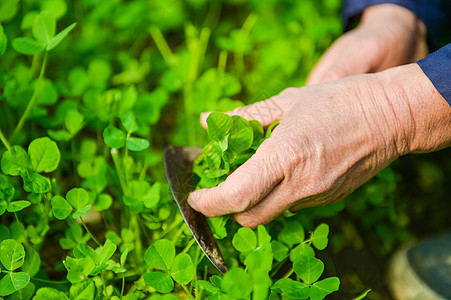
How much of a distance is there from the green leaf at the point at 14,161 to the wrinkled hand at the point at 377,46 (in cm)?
92

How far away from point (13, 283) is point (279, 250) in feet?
2.13

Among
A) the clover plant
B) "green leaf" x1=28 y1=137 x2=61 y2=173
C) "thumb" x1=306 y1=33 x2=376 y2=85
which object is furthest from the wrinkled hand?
"green leaf" x1=28 y1=137 x2=61 y2=173

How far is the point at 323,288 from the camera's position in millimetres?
943

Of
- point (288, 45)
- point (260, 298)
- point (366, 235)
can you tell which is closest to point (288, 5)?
point (288, 45)

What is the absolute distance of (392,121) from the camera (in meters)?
1.02

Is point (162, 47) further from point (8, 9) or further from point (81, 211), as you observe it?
point (81, 211)

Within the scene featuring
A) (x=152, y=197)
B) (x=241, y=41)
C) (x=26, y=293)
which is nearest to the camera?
(x=26, y=293)

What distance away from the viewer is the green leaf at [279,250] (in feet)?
3.53

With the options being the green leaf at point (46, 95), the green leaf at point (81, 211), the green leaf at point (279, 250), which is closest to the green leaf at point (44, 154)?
the green leaf at point (81, 211)

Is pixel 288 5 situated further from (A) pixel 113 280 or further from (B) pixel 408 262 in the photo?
(A) pixel 113 280

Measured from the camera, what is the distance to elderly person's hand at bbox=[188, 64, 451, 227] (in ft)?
3.10

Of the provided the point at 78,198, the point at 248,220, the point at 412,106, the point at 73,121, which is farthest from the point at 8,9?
the point at 412,106

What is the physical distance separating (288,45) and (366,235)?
3.06 feet

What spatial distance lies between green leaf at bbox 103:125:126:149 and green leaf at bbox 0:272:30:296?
0.39m
